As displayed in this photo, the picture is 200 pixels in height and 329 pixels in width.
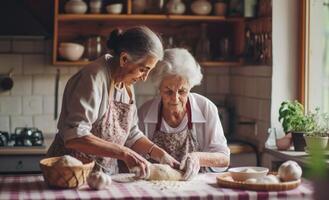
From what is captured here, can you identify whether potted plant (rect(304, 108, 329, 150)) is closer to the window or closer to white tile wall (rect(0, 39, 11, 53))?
the window

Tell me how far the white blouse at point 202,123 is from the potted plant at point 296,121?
0.60 m

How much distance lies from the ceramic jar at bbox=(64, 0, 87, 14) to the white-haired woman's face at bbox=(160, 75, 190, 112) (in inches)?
50.3

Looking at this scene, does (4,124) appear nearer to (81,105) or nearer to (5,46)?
(5,46)

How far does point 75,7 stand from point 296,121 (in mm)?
1643

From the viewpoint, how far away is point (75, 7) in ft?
13.2

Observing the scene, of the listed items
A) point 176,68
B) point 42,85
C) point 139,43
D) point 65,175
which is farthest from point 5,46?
point 65,175

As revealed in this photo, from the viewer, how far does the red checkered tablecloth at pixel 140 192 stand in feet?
7.09

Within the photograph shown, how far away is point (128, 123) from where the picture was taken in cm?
278

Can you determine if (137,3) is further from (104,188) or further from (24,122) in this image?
(104,188)

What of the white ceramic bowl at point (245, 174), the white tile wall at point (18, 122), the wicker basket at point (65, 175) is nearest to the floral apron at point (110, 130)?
the wicker basket at point (65, 175)

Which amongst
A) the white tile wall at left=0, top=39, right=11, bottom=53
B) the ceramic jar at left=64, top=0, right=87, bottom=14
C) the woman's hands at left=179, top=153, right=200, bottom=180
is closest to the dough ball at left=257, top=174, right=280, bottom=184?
the woman's hands at left=179, top=153, right=200, bottom=180

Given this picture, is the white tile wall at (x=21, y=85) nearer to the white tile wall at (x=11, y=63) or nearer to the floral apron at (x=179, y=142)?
the white tile wall at (x=11, y=63)

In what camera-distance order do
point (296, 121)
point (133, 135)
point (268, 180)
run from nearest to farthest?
point (268, 180) < point (133, 135) < point (296, 121)

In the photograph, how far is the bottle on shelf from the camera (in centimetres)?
429
